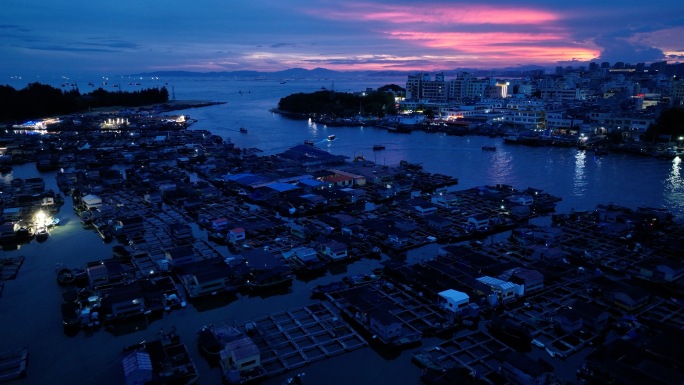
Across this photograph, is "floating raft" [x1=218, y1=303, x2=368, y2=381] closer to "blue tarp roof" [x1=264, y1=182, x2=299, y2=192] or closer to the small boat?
"blue tarp roof" [x1=264, y1=182, x2=299, y2=192]

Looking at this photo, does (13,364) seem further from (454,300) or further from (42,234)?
(454,300)

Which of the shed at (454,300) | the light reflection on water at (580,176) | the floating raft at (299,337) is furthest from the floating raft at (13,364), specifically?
the light reflection on water at (580,176)

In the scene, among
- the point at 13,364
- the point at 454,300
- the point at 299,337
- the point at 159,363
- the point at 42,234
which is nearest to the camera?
the point at 159,363

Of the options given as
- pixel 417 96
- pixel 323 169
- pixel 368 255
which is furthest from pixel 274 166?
pixel 417 96

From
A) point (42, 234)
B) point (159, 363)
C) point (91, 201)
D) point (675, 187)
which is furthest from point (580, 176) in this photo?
point (42, 234)

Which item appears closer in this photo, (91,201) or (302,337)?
(302,337)

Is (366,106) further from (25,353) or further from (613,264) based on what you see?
(25,353)

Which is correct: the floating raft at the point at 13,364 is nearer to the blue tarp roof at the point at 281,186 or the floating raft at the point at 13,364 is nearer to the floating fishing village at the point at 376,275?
the floating fishing village at the point at 376,275
